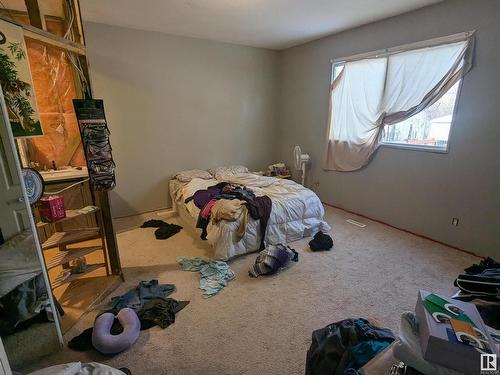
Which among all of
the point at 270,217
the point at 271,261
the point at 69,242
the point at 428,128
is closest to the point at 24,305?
the point at 69,242

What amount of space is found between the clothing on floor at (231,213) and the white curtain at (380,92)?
82.0 inches

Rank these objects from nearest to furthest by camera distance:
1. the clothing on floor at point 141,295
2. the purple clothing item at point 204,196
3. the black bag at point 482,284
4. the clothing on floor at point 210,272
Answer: the black bag at point 482,284 < the clothing on floor at point 141,295 < the clothing on floor at point 210,272 < the purple clothing item at point 204,196

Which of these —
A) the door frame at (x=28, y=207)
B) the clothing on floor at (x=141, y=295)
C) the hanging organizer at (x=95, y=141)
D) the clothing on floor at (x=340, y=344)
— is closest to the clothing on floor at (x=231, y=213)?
the clothing on floor at (x=141, y=295)

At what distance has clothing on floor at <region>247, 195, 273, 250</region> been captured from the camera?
2.80 metres

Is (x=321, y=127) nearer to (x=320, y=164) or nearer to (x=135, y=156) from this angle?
(x=320, y=164)

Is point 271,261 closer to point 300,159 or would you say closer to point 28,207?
point 28,207

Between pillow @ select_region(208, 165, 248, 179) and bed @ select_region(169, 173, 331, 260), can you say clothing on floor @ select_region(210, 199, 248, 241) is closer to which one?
bed @ select_region(169, 173, 331, 260)

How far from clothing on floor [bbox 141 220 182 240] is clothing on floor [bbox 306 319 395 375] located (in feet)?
→ 8.23

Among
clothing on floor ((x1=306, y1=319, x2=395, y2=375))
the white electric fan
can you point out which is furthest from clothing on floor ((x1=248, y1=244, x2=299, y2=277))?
the white electric fan

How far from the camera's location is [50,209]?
187 centimetres

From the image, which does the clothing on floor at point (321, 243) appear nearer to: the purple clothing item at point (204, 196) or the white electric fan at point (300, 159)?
the purple clothing item at point (204, 196)

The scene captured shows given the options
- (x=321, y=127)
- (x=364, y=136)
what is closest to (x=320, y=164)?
(x=321, y=127)

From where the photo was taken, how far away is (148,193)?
13.4ft

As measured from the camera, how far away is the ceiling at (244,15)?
9.04 feet
